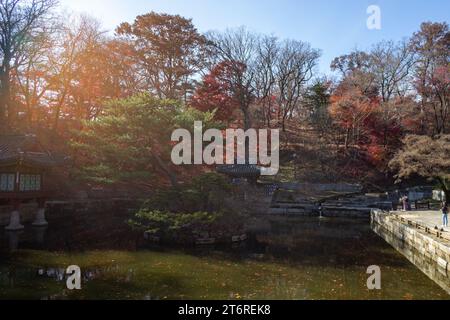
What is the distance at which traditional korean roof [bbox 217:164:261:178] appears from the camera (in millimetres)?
32812

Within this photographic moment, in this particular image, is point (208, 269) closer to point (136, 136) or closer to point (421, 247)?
point (421, 247)

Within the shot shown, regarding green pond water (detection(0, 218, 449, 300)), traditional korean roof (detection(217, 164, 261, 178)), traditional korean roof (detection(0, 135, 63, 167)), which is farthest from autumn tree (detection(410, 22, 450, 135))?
traditional korean roof (detection(0, 135, 63, 167))

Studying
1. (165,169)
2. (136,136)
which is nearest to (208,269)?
(165,169)

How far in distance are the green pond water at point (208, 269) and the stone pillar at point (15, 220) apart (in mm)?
971

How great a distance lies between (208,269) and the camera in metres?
13.1

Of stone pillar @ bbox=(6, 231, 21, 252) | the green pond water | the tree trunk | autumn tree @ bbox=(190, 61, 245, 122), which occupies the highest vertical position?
autumn tree @ bbox=(190, 61, 245, 122)

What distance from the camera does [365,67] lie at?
45.3 m

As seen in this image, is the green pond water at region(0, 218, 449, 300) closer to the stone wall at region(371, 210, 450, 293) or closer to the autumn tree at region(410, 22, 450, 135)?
the stone wall at region(371, 210, 450, 293)

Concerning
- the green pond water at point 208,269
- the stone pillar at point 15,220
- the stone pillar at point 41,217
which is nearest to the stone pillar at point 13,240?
the green pond water at point 208,269

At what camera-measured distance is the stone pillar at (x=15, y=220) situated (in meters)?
19.7

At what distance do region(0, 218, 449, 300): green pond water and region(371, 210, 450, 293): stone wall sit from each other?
0.45m

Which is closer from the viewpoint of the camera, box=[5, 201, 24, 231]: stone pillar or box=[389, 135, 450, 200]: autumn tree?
box=[5, 201, 24, 231]: stone pillar

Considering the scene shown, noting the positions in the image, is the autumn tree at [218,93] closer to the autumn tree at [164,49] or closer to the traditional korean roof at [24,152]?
the autumn tree at [164,49]

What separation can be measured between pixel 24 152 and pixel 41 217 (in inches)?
156
